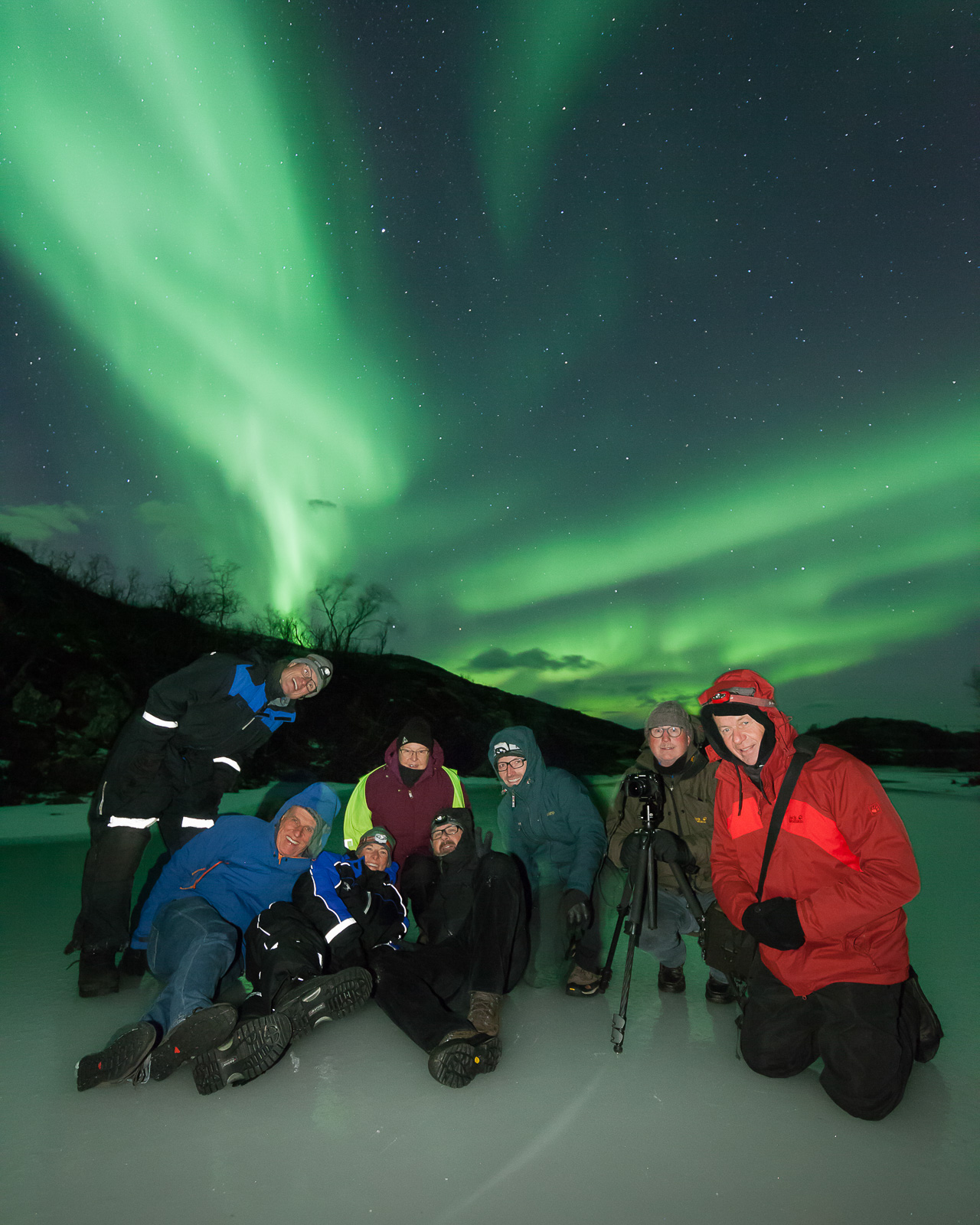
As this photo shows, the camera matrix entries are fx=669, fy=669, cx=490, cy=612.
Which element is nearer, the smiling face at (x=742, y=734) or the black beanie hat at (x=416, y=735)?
the smiling face at (x=742, y=734)

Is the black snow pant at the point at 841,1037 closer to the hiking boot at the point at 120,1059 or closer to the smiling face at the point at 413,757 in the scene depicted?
the smiling face at the point at 413,757

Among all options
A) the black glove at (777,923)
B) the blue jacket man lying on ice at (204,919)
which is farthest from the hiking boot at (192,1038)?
the black glove at (777,923)

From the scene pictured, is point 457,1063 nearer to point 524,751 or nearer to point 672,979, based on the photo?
point 672,979

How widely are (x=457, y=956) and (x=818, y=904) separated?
1482mm

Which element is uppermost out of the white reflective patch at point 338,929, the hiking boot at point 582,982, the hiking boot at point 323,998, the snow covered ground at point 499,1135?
the white reflective patch at point 338,929

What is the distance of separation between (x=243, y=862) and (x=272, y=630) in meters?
28.6

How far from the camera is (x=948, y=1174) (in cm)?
174

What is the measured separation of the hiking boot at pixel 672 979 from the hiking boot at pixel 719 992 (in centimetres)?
12

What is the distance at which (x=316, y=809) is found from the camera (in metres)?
2.95

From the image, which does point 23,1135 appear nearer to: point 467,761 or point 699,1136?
point 699,1136

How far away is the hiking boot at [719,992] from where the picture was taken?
2912mm

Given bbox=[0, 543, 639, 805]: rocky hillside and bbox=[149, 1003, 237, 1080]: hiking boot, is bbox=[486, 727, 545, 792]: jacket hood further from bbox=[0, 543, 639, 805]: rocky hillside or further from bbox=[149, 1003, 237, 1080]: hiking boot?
bbox=[0, 543, 639, 805]: rocky hillside

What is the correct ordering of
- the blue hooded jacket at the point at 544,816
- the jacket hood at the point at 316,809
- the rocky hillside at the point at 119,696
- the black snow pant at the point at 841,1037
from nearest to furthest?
the black snow pant at the point at 841,1037 → the jacket hood at the point at 316,809 → the blue hooded jacket at the point at 544,816 → the rocky hillside at the point at 119,696

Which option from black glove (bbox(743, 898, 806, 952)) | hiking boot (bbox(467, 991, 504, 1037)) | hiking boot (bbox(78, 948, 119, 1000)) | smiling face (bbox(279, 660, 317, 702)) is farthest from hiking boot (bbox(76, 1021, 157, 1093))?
black glove (bbox(743, 898, 806, 952))
